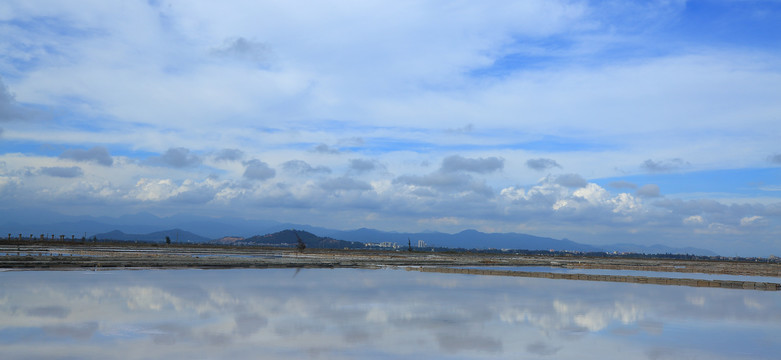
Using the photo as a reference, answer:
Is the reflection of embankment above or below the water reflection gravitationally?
above

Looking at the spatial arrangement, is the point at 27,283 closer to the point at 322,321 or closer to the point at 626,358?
the point at 322,321

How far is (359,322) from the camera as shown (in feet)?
60.3

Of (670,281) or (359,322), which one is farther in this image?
(670,281)

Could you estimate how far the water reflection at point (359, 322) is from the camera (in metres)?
14.0

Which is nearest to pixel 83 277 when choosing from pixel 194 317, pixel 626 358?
pixel 194 317

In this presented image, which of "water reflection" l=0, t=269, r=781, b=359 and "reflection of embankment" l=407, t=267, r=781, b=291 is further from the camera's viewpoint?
"reflection of embankment" l=407, t=267, r=781, b=291

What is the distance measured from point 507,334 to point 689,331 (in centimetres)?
601

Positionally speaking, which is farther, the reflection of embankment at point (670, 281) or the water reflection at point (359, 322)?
the reflection of embankment at point (670, 281)

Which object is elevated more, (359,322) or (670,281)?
(670,281)

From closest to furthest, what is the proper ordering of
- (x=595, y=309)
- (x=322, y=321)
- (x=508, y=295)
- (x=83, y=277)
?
(x=322, y=321), (x=595, y=309), (x=508, y=295), (x=83, y=277)

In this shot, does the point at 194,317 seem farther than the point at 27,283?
No

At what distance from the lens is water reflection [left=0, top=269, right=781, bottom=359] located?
1399 centimetres

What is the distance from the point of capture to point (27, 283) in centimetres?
2797

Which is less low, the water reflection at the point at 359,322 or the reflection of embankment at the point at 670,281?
the reflection of embankment at the point at 670,281
